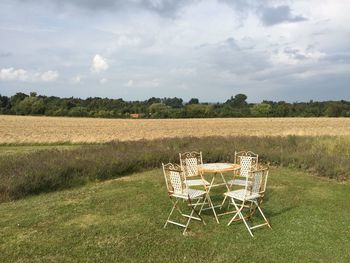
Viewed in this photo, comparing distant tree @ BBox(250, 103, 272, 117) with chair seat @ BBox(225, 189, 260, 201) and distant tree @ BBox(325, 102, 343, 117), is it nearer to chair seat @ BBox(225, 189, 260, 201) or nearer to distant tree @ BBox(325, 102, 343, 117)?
distant tree @ BBox(325, 102, 343, 117)

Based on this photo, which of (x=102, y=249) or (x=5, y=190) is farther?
(x=5, y=190)

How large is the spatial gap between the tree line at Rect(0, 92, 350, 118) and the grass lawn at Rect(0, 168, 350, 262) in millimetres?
62736

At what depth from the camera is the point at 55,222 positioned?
7414 millimetres

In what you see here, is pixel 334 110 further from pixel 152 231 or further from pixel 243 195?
pixel 152 231

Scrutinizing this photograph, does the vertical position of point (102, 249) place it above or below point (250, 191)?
below

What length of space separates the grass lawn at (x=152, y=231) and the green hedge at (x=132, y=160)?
1077 millimetres

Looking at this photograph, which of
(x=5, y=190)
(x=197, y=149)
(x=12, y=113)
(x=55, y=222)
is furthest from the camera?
(x=12, y=113)

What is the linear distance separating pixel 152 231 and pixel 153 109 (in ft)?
243

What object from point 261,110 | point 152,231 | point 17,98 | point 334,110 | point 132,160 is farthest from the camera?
point 17,98

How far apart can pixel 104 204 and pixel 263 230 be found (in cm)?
394

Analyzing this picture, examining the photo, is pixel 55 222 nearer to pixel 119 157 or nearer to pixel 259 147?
pixel 119 157

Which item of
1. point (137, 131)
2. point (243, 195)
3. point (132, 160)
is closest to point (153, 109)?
point (137, 131)

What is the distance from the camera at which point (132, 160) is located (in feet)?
45.2

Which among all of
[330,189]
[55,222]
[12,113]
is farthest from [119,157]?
[12,113]
